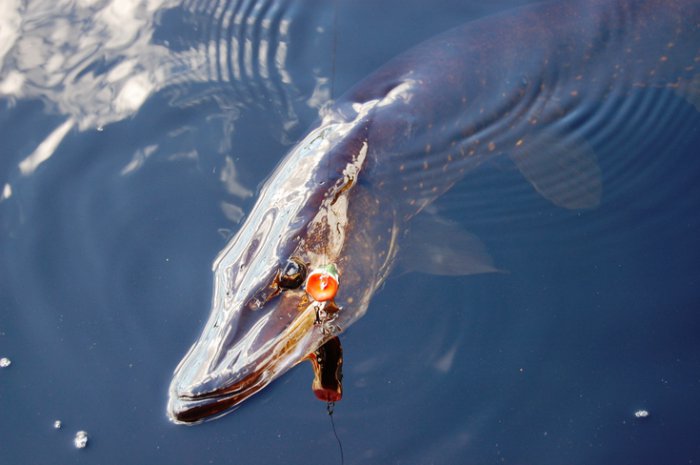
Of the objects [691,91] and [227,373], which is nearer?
[227,373]

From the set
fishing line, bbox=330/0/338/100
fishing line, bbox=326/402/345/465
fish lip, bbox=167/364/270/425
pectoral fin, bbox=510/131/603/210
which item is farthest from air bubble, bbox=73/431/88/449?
pectoral fin, bbox=510/131/603/210

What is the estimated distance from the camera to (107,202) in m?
3.49

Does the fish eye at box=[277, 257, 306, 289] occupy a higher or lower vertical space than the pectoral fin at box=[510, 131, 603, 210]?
higher

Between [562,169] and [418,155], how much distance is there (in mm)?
689

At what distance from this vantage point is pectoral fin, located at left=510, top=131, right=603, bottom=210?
3643 mm

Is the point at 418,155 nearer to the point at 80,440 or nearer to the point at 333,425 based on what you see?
the point at 333,425

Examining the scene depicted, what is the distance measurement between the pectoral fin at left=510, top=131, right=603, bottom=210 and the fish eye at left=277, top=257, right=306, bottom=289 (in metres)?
1.33

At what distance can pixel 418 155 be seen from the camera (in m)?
3.53

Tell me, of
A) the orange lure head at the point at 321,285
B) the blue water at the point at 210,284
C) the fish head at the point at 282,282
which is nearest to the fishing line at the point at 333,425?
the blue water at the point at 210,284

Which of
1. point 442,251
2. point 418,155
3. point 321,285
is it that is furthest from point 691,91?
point 321,285

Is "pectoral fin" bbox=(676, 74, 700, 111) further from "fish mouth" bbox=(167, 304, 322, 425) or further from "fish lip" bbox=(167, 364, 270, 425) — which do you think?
"fish lip" bbox=(167, 364, 270, 425)

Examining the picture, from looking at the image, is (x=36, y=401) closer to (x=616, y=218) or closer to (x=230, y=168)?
(x=230, y=168)

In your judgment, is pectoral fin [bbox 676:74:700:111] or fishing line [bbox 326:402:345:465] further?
pectoral fin [bbox 676:74:700:111]

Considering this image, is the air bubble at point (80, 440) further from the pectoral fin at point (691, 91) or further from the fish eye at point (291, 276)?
the pectoral fin at point (691, 91)
